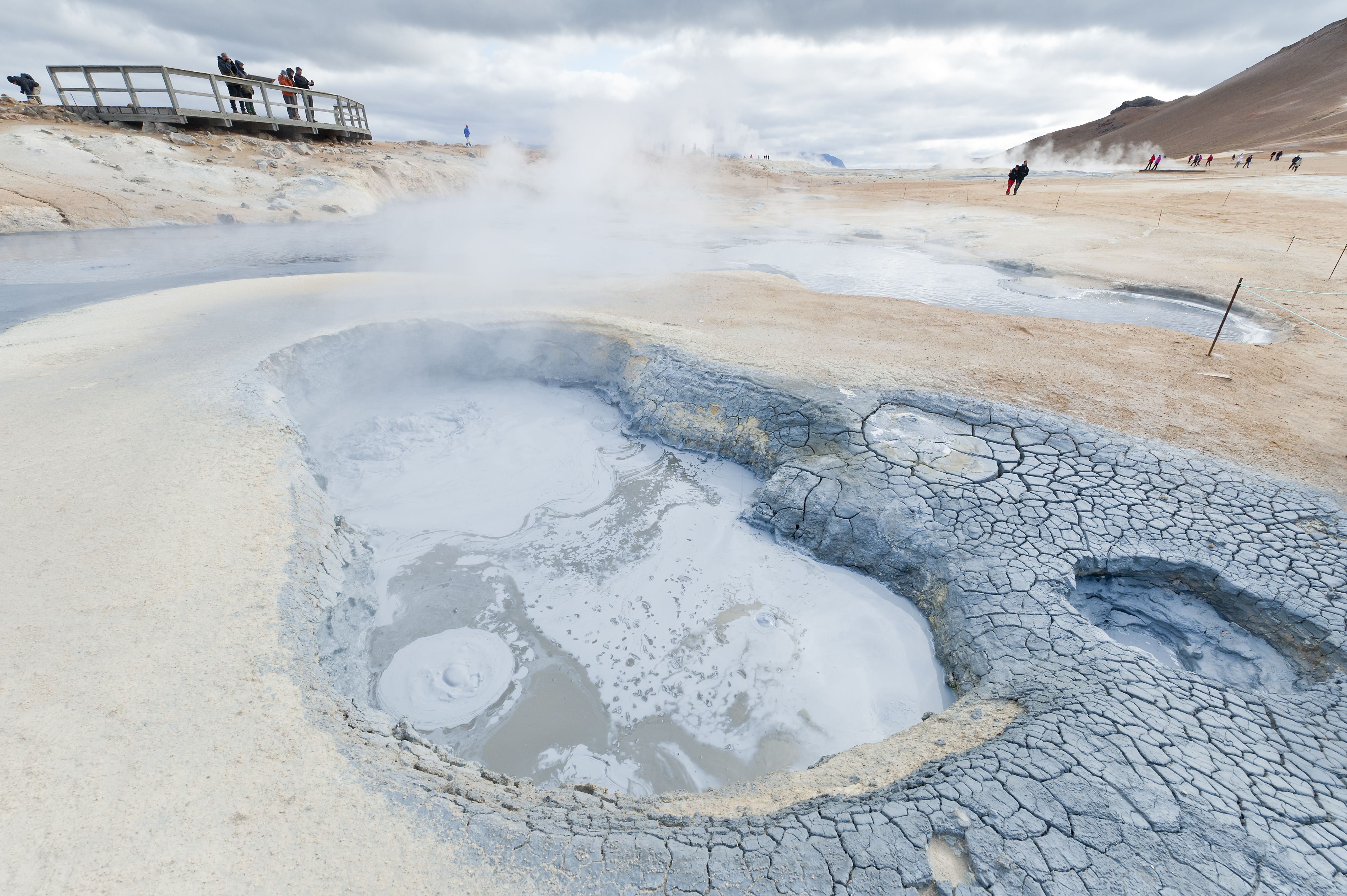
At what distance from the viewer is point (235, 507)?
312 centimetres

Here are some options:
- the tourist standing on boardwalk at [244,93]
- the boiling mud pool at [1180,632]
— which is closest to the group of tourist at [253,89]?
the tourist standing on boardwalk at [244,93]

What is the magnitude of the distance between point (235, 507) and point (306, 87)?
17.5 m

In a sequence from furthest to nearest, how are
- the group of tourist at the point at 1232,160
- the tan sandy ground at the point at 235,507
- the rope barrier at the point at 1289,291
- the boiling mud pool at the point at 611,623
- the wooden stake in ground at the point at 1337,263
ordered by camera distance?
the group of tourist at the point at 1232,160
the wooden stake in ground at the point at 1337,263
the rope barrier at the point at 1289,291
the boiling mud pool at the point at 611,623
the tan sandy ground at the point at 235,507

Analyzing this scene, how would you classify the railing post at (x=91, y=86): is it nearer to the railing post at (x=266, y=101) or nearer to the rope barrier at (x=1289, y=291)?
the railing post at (x=266, y=101)

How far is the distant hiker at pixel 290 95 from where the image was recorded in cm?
1507

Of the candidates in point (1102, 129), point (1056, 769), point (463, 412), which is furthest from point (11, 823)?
point (1102, 129)

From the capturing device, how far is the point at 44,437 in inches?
142

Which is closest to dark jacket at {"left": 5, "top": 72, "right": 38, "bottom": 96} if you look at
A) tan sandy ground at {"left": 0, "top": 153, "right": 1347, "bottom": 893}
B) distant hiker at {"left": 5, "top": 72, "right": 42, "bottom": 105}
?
distant hiker at {"left": 5, "top": 72, "right": 42, "bottom": 105}

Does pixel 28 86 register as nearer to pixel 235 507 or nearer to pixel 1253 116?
Answer: pixel 235 507

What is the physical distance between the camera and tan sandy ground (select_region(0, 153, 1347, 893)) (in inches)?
67.0

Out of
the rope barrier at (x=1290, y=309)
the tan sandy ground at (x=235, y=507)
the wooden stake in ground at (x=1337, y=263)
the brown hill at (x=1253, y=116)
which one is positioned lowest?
the tan sandy ground at (x=235, y=507)

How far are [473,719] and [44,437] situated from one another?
3424 millimetres

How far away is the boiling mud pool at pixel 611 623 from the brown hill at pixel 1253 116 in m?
40.9

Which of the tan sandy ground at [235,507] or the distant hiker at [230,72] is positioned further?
the distant hiker at [230,72]
